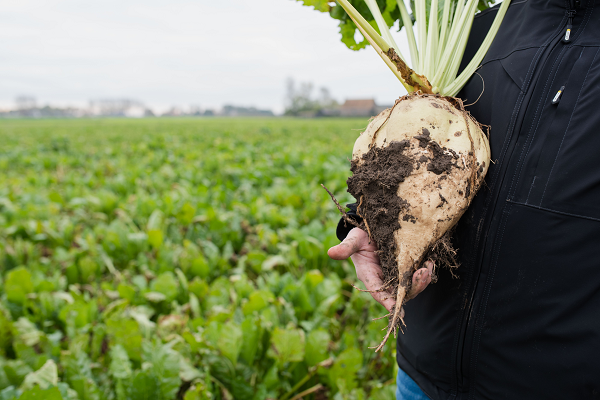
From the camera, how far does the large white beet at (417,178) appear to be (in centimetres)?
110

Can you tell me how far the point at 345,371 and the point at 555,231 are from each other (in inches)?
56.4

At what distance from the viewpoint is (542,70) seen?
0.94m

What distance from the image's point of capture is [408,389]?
1324 mm

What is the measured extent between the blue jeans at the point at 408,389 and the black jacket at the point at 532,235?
123 millimetres

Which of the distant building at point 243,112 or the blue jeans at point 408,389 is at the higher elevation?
the distant building at point 243,112

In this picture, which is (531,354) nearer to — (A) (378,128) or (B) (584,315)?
(B) (584,315)

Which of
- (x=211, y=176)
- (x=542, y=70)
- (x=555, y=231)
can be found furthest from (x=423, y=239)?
(x=211, y=176)

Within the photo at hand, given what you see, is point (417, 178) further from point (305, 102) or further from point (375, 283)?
point (305, 102)

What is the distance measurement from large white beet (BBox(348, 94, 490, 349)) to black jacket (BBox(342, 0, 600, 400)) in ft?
0.22

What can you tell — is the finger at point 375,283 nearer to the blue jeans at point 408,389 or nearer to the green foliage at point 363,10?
the blue jeans at point 408,389

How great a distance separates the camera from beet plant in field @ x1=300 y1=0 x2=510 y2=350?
1106 mm

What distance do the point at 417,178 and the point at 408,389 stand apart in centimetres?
79

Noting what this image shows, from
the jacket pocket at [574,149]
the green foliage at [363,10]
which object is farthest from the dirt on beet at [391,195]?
the green foliage at [363,10]

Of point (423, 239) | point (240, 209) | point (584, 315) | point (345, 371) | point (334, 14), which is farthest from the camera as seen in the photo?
point (240, 209)
